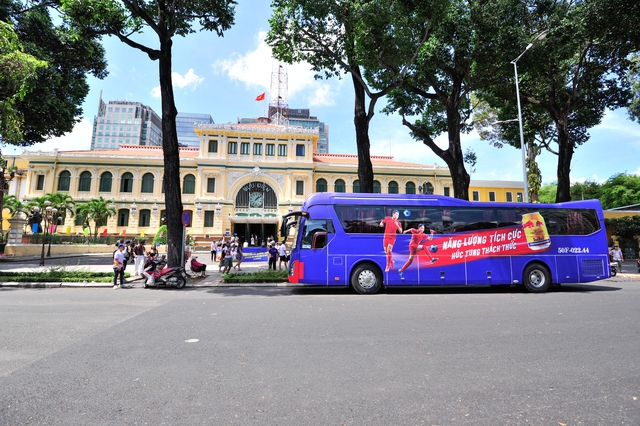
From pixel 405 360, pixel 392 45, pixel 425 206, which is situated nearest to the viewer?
pixel 405 360

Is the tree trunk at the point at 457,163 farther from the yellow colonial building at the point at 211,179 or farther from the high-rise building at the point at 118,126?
the high-rise building at the point at 118,126

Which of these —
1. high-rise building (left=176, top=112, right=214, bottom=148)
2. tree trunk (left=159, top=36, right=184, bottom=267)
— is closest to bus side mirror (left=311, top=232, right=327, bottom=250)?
tree trunk (left=159, top=36, right=184, bottom=267)

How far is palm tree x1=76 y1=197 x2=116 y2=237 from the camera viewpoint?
111 feet

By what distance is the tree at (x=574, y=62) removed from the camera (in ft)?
48.6

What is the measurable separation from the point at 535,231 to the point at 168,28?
616 inches

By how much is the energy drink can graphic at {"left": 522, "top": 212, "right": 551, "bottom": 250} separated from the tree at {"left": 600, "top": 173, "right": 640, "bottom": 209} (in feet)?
131

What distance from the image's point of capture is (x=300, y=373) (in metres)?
3.72

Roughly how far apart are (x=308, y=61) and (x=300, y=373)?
45.8 ft

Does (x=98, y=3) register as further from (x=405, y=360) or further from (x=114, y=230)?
(x=114, y=230)

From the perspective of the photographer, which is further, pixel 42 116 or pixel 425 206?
pixel 42 116

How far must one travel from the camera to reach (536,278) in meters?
11.2

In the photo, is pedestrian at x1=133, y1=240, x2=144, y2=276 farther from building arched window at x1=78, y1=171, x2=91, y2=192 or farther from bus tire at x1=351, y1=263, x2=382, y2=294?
building arched window at x1=78, y1=171, x2=91, y2=192

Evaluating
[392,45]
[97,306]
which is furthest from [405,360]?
[392,45]

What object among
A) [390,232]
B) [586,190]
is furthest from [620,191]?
[390,232]
